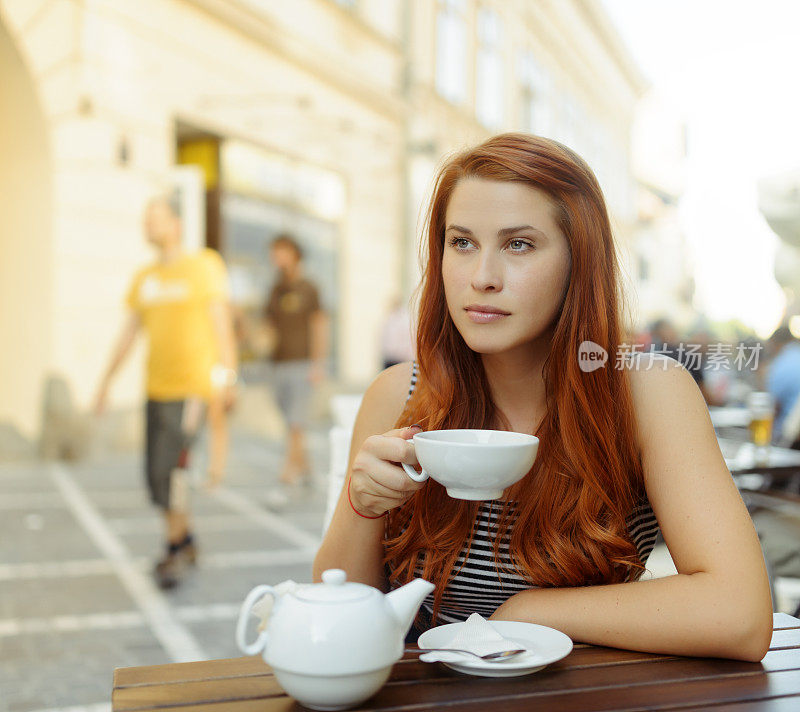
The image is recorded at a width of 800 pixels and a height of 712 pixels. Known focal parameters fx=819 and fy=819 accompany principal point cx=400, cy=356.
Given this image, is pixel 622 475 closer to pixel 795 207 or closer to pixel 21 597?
pixel 795 207

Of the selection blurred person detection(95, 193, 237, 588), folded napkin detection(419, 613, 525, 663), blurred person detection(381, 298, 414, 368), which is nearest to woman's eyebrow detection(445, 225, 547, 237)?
folded napkin detection(419, 613, 525, 663)

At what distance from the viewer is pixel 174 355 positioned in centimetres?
379

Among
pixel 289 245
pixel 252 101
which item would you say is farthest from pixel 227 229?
pixel 289 245

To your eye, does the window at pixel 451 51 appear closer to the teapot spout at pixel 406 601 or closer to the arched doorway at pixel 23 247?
the arched doorway at pixel 23 247

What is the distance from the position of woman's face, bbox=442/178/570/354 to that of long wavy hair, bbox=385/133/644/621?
31 mm

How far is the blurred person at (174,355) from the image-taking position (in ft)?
12.3

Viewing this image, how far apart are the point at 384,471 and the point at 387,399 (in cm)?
47

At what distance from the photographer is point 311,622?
2.88 feet

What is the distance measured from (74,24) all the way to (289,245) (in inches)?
116

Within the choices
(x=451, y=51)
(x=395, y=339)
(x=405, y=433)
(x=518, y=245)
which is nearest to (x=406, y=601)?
(x=405, y=433)

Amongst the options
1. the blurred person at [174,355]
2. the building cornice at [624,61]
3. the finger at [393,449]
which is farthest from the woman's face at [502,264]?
the blurred person at [174,355]

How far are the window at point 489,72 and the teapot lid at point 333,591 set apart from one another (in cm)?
1382

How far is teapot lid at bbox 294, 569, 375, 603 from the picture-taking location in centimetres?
89

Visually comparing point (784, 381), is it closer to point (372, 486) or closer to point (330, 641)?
point (372, 486)
